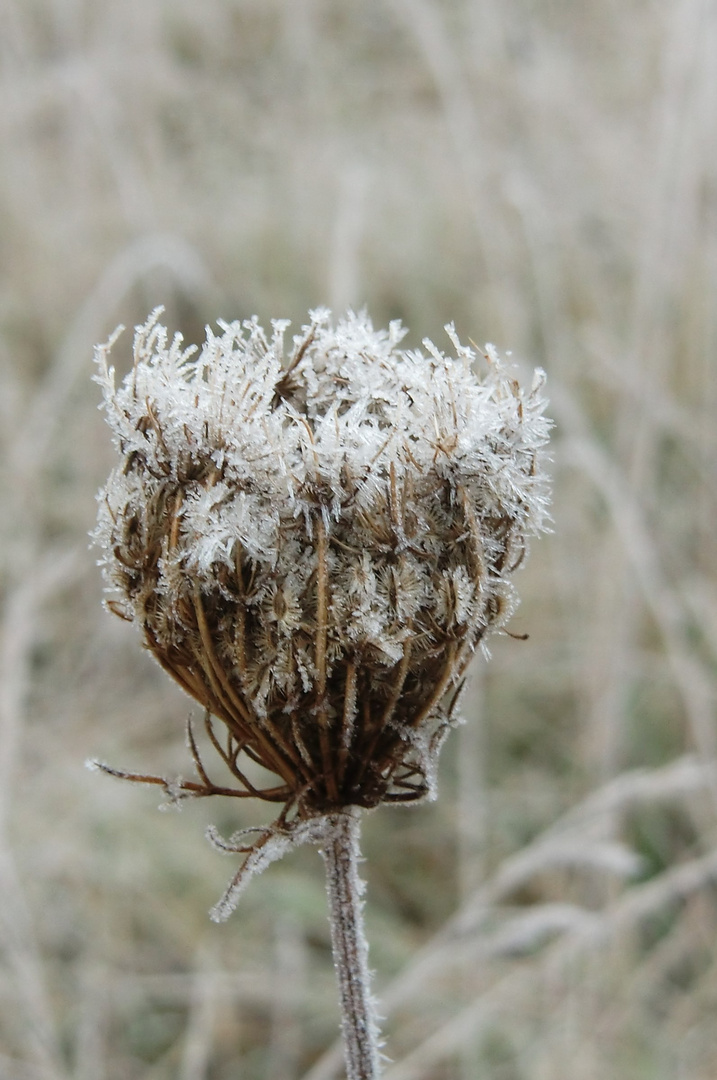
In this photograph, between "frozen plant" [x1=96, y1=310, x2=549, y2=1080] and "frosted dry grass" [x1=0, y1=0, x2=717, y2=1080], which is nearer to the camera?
"frozen plant" [x1=96, y1=310, x2=549, y2=1080]

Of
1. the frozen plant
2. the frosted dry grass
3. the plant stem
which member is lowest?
the plant stem

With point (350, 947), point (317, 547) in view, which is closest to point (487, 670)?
point (350, 947)

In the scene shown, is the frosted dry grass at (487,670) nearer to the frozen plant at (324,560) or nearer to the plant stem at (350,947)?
the plant stem at (350,947)

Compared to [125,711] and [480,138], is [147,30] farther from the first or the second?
[125,711]

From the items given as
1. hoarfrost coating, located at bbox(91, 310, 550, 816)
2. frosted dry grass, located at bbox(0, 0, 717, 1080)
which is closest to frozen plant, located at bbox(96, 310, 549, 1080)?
hoarfrost coating, located at bbox(91, 310, 550, 816)

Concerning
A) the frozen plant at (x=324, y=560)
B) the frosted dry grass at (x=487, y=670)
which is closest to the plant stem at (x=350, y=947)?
the frozen plant at (x=324, y=560)

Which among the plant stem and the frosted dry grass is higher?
the frosted dry grass

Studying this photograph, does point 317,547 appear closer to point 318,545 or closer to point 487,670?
point 318,545

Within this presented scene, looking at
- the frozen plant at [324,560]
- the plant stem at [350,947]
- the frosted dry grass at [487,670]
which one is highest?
the frosted dry grass at [487,670]

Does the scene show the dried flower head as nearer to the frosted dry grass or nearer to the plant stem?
the plant stem
